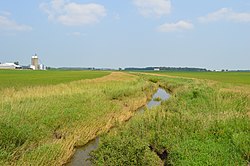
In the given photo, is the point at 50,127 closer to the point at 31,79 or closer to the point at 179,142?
the point at 179,142

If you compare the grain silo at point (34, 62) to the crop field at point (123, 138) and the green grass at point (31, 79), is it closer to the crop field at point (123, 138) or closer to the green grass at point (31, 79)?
the green grass at point (31, 79)

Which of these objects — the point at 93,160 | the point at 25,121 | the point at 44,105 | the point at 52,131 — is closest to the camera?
the point at 93,160

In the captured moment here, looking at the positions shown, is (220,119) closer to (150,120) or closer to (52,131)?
(150,120)

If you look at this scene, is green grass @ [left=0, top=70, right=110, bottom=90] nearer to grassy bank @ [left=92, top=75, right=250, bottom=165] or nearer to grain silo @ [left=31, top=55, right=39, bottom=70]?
grassy bank @ [left=92, top=75, right=250, bottom=165]

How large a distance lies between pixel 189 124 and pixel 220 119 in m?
1.41

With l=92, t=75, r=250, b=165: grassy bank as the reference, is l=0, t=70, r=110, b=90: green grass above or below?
below

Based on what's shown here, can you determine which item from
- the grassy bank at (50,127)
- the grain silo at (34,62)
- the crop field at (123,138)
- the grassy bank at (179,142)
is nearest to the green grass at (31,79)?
the grassy bank at (50,127)

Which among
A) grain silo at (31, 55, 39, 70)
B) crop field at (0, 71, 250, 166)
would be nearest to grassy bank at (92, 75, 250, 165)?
crop field at (0, 71, 250, 166)

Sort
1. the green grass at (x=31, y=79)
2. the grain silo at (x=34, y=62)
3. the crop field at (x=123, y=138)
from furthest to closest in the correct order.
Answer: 1. the grain silo at (x=34, y=62)
2. the green grass at (x=31, y=79)
3. the crop field at (x=123, y=138)

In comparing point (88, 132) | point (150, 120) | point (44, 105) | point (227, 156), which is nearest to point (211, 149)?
point (227, 156)

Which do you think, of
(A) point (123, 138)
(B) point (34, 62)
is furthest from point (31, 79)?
Answer: (B) point (34, 62)

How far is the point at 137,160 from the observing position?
25.6ft

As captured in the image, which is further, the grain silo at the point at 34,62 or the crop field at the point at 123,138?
the grain silo at the point at 34,62

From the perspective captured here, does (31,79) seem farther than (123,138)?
Yes
